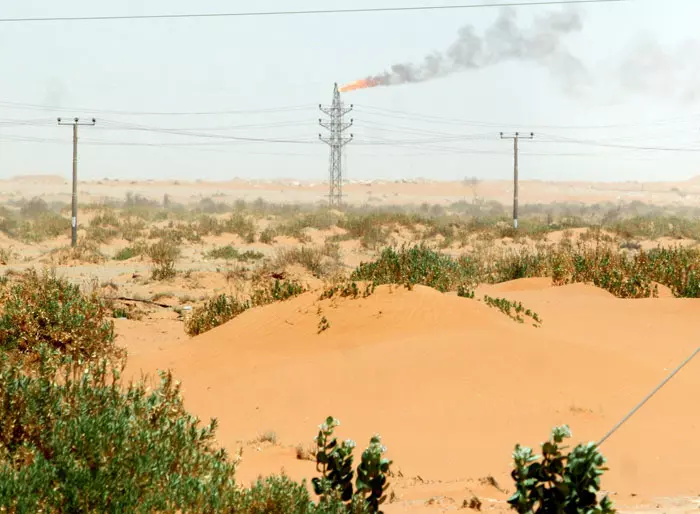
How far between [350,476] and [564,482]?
1195 millimetres

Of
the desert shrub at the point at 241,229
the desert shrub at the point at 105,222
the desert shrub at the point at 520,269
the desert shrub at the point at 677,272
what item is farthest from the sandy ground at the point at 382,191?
the desert shrub at the point at 677,272

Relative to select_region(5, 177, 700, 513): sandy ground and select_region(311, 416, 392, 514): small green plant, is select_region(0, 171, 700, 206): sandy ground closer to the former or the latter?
select_region(5, 177, 700, 513): sandy ground

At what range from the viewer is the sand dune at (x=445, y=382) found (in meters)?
7.42

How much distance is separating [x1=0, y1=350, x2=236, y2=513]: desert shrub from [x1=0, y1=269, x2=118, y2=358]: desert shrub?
4.42 m

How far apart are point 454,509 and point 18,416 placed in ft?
9.34

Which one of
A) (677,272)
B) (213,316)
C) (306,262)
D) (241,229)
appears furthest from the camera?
(241,229)

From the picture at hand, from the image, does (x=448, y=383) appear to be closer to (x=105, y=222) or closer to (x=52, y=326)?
(x=52, y=326)

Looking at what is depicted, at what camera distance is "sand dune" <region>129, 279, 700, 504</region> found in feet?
24.3

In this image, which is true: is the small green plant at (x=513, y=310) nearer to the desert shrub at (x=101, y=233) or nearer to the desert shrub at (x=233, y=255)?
the desert shrub at (x=233, y=255)

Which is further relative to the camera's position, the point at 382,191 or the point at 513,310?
the point at 382,191

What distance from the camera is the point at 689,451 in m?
7.49

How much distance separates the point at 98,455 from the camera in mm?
4656

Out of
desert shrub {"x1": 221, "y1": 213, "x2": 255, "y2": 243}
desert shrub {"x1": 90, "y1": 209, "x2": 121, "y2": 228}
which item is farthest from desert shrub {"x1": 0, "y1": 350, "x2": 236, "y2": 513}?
desert shrub {"x1": 90, "y1": 209, "x2": 121, "y2": 228}

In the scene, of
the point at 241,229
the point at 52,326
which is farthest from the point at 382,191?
the point at 52,326
